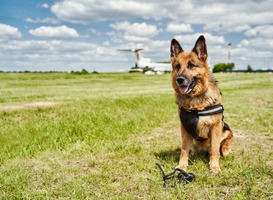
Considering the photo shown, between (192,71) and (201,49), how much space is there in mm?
410

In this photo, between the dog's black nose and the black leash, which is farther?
Answer: the dog's black nose

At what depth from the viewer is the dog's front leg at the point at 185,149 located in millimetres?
5812

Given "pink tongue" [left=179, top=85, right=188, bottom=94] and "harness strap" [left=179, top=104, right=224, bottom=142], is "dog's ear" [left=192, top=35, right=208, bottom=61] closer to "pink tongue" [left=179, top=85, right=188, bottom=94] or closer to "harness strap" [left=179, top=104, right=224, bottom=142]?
"pink tongue" [left=179, top=85, right=188, bottom=94]

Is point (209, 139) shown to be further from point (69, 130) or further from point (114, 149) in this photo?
point (69, 130)

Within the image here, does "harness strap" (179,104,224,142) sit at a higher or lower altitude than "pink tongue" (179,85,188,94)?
lower

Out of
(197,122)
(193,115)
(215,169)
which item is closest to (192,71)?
(193,115)

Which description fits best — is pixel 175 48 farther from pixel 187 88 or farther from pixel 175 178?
pixel 175 178

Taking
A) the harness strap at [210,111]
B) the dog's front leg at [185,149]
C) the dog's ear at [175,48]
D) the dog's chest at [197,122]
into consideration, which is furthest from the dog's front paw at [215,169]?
the dog's ear at [175,48]

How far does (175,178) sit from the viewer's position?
17.1 ft

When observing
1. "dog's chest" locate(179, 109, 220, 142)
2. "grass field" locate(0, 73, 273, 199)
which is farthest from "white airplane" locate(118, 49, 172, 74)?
"dog's chest" locate(179, 109, 220, 142)

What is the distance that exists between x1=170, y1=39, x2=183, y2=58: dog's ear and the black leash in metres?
2.03

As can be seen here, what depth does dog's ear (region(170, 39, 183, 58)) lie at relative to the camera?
5.71m

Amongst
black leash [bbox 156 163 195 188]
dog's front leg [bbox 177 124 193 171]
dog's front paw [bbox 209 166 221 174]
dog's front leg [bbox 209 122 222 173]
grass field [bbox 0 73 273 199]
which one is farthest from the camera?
dog's front leg [bbox 177 124 193 171]

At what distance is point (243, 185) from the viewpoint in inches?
193
